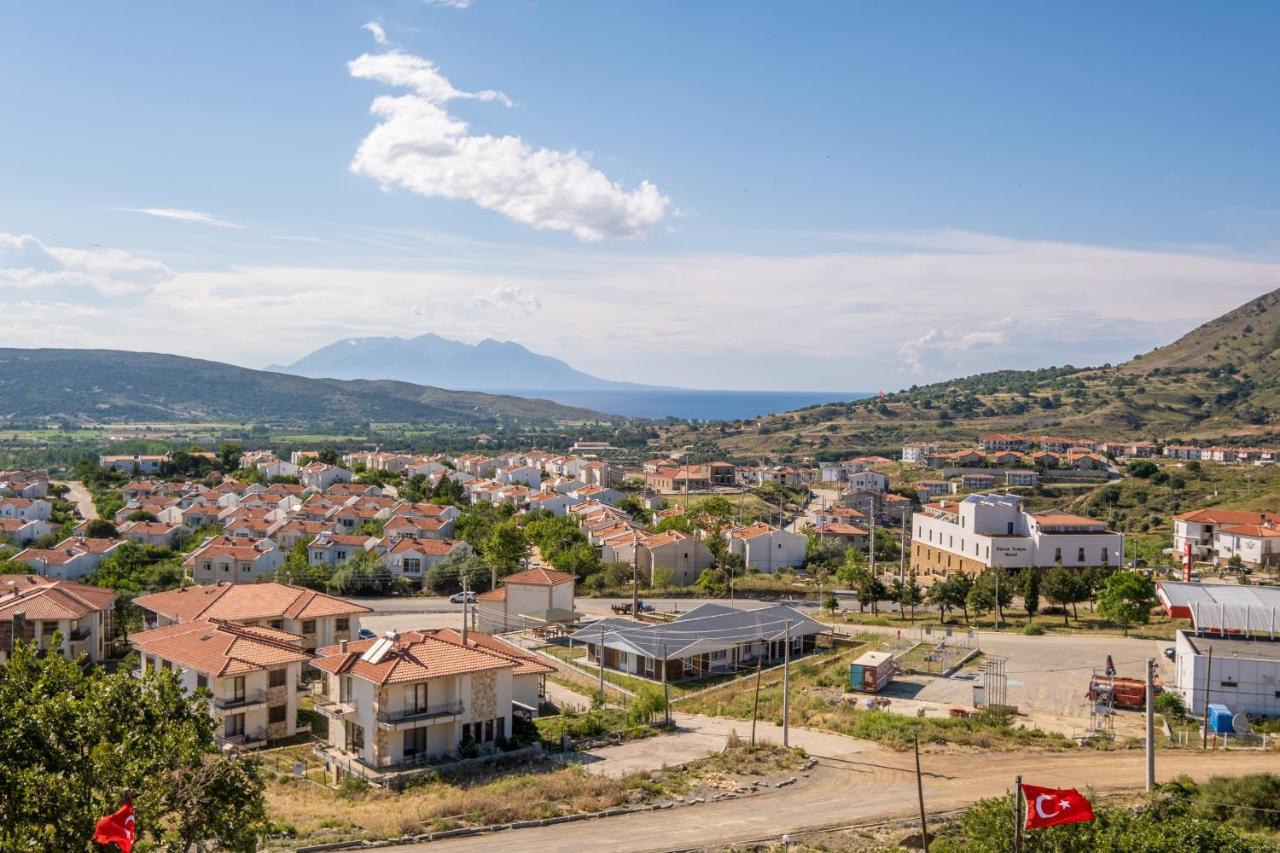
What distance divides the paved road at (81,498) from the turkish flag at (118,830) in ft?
247

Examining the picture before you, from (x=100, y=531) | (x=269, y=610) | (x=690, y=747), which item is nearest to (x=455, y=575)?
(x=269, y=610)

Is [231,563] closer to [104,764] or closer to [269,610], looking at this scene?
[269,610]

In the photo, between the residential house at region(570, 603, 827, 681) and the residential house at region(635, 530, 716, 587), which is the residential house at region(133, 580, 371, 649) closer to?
the residential house at region(570, 603, 827, 681)

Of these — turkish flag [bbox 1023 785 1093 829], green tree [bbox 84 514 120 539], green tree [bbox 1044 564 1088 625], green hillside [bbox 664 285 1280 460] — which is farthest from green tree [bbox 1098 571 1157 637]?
green hillside [bbox 664 285 1280 460]

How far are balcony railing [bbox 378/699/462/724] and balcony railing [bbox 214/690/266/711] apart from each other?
5192 mm

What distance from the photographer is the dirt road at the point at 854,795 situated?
18812 mm

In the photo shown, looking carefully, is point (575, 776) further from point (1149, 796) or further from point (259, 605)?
point (259, 605)

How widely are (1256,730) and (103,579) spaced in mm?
49992

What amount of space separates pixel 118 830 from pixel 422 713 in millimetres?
14247

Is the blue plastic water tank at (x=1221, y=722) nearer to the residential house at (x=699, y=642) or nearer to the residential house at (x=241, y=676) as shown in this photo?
the residential house at (x=699, y=642)

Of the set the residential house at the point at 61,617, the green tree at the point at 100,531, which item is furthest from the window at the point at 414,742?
the green tree at the point at 100,531

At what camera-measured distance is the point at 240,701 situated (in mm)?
27188

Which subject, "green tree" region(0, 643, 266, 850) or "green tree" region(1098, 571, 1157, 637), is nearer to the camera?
"green tree" region(0, 643, 266, 850)

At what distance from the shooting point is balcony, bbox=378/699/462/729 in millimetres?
24328
